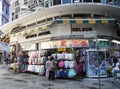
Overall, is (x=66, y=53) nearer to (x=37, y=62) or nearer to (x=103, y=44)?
(x=37, y=62)

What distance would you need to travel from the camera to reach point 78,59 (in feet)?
58.0

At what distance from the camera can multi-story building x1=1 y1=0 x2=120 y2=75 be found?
1758cm

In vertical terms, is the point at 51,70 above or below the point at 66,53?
below

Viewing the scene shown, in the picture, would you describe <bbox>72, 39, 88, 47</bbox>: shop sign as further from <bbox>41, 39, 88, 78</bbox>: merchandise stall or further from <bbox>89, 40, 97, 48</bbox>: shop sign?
<bbox>89, 40, 97, 48</bbox>: shop sign

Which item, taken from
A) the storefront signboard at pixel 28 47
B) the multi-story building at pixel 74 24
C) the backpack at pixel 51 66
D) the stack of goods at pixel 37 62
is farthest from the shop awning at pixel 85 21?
the storefront signboard at pixel 28 47

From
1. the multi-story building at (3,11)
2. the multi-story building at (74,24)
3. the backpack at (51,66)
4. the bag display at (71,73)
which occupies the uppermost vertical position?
the multi-story building at (3,11)

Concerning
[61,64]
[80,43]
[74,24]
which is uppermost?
[74,24]

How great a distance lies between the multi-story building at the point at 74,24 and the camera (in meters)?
17.6

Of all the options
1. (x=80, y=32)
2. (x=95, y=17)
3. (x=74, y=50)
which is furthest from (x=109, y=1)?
(x=74, y=50)

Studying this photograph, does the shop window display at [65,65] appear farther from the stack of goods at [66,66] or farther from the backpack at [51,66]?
the backpack at [51,66]

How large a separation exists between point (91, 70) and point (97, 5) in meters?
4.73

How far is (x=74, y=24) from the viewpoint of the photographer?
1839 cm

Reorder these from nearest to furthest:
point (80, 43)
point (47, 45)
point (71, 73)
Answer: point (71, 73)
point (80, 43)
point (47, 45)

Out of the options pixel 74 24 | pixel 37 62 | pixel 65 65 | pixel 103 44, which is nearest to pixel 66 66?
pixel 65 65
